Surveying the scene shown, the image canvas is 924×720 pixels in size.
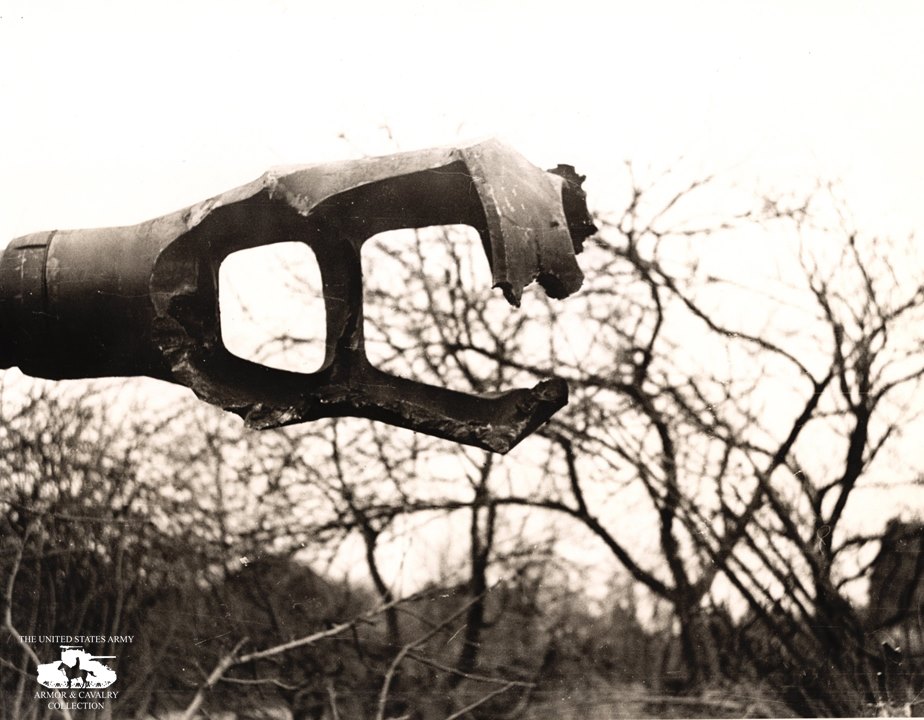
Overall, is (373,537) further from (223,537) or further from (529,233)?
(529,233)

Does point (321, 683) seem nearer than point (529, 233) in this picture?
No

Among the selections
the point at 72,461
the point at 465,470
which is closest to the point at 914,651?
the point at 465,470

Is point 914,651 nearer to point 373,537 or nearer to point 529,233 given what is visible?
point 373,537

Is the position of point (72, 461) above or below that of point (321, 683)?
above

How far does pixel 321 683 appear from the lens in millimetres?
3928

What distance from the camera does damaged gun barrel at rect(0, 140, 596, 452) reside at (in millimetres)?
2857

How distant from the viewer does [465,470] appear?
4094mm

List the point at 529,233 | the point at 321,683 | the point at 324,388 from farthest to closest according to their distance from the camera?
the point at 321,683 < the point at 324,388 < the point at 529,233

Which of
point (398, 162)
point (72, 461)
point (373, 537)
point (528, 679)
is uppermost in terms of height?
point (398, 162)

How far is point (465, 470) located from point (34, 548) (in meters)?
1.28

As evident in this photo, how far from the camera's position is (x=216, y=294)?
3031 millimetres

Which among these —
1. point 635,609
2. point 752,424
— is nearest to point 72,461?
point 635,609

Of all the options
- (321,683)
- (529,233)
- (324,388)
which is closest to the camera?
(529,233)

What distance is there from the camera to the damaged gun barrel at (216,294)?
2.86m
